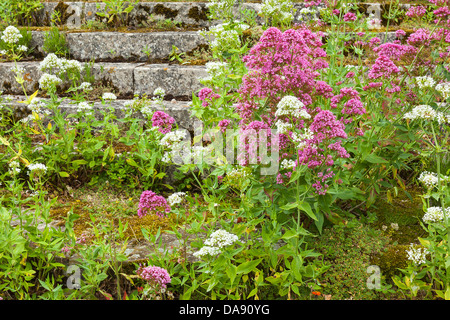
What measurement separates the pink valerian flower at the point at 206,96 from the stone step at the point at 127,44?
244 cm

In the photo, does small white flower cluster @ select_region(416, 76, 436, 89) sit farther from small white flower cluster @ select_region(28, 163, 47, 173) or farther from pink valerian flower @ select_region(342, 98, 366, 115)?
small white flower cluster @ select_region(28, 163, 47, 173)

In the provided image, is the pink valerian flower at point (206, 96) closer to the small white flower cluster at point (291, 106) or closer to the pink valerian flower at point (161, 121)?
the pink valerian flower at point (161, 121)

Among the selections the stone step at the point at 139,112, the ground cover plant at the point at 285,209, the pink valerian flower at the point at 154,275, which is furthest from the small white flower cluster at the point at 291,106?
the stone step at the point at 139,112

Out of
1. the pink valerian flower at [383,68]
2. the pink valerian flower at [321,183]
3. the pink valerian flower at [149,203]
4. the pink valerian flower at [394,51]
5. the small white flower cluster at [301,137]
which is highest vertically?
the pink valerian flower at [394,51]

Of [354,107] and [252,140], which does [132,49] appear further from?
[354,107]

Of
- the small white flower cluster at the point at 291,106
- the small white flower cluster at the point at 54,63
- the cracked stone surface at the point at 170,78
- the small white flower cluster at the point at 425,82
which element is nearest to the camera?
the small white flower cluster at the point at 291,106

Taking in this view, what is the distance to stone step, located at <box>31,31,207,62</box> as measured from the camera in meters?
5.46

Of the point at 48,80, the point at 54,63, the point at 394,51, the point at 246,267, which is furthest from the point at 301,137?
the point at 54,63

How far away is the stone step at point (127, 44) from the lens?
215 inches

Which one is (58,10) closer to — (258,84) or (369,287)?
(258,84)

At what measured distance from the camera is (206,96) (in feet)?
10.3

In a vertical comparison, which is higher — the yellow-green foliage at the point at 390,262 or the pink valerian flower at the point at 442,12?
the pink valerian flower at the point at 442,12

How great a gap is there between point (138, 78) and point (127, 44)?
78cm

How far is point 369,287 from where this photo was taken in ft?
8.51
